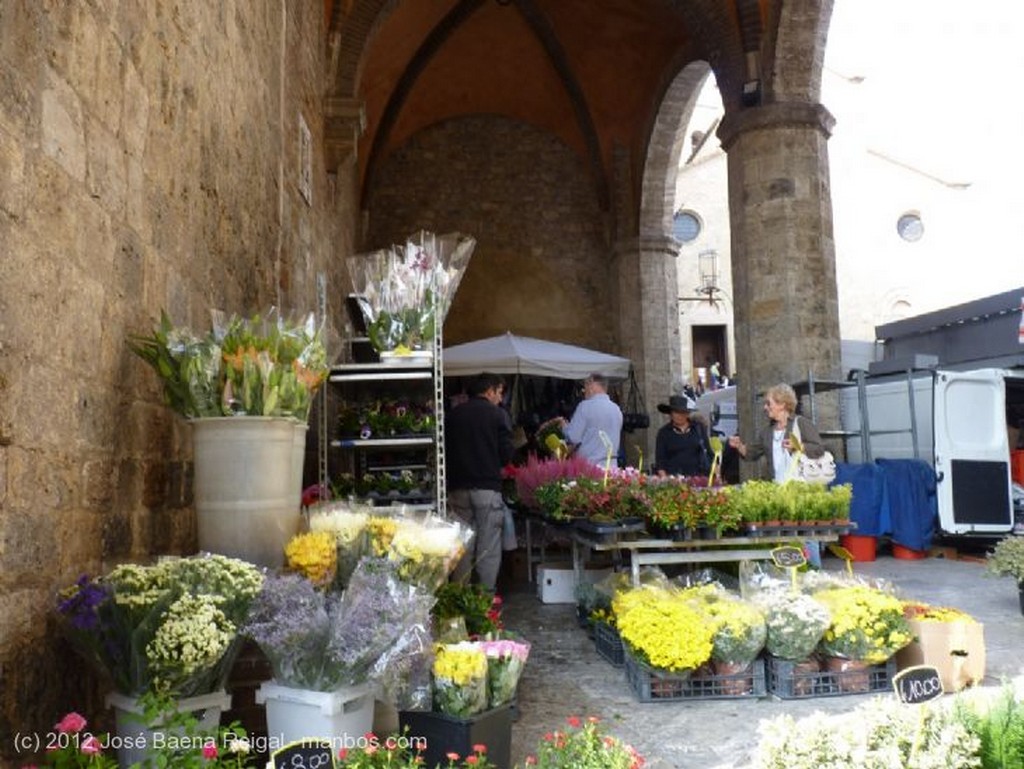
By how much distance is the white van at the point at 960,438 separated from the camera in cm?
816

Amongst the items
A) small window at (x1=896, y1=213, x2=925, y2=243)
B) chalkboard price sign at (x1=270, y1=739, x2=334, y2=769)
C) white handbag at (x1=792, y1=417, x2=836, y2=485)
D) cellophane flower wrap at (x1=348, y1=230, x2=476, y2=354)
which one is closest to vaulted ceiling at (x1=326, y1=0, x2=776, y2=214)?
cellophane flower wrap at (x1=348, y1=230, x2=476, y2=354)

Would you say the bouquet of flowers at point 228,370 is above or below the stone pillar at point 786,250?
below

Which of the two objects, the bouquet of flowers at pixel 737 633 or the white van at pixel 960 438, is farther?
the white van at pixel 960 438

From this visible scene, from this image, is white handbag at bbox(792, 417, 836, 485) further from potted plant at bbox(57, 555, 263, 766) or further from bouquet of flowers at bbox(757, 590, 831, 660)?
potted plant at bbox(57, 555, 263, 766)

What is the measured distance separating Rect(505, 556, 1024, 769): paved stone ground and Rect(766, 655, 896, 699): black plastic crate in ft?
0.11

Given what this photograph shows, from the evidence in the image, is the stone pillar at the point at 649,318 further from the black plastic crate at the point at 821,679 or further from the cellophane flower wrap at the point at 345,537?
the cellophane flower wrap at the point at 345,537

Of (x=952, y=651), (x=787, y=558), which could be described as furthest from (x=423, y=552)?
(x=952, y=651)

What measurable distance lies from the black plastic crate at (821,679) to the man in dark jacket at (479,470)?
226cm

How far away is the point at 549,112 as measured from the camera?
15.1 metres

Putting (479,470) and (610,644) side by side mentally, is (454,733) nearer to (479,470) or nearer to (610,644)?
(610,644)

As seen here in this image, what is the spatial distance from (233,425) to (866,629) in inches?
104

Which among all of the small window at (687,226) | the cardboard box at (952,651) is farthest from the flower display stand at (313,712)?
the small window at (687,226)

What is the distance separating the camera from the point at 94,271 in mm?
2797

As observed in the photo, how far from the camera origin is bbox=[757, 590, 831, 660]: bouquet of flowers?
12.2 ft
